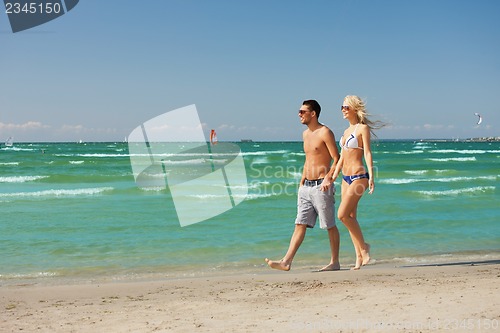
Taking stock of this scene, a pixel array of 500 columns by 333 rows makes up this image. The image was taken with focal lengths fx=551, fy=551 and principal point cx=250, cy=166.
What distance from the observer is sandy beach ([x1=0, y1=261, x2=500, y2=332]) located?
3.99 m

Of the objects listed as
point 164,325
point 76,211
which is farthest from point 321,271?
point 76,211

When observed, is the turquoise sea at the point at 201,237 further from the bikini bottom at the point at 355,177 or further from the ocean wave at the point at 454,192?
the bikini bottom at the point at 355,177

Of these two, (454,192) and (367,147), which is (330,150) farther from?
(454,192)

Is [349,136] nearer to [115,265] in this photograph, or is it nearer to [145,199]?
[115,265]

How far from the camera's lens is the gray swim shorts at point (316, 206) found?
19.9 feet

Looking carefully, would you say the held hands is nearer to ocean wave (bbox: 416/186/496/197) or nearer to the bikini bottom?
the bikini bottom

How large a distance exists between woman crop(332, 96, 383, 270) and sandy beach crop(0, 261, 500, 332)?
0.78 meters

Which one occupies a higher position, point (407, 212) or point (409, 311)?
point (409, 311)

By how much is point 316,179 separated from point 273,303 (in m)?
1.78

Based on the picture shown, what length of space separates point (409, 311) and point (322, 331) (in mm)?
790

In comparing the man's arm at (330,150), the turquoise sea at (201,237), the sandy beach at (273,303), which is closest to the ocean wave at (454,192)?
the turquoise sea at (201,237)

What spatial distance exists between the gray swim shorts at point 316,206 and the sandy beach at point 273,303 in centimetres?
61

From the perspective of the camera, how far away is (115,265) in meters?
7.43

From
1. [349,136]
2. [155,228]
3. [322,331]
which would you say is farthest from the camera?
[155,228]
